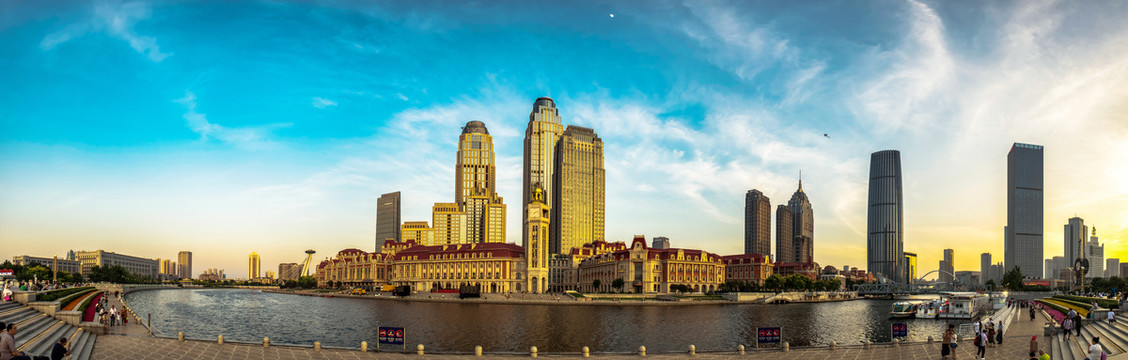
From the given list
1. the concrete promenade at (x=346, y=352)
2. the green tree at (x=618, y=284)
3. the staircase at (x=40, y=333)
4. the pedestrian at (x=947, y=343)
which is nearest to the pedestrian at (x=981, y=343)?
the concrete promenade at (x=346, y=352)

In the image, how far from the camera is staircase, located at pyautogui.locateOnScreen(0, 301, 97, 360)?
122 ft

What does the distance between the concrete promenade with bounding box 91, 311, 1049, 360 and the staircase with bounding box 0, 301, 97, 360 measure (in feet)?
3.17

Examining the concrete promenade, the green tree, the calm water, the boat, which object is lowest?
the green tree

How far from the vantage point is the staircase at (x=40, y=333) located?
3712 cm

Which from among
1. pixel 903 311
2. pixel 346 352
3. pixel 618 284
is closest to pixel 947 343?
pixel 346 352

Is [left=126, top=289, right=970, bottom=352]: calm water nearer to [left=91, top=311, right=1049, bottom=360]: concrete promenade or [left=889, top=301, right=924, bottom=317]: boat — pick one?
[left=889, top=301, right=924, bottom=317]: boat

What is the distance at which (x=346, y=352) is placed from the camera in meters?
43.7

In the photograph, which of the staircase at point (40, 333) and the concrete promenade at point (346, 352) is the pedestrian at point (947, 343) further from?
the staircase at point (40, 333)

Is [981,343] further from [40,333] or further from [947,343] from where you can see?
[40,333]

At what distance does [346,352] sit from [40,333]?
728 inches

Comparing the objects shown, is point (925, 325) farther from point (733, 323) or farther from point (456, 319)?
point (456, 319)

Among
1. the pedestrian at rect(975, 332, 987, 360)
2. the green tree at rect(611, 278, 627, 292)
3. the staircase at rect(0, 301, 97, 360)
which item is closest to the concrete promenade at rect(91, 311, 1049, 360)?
the staircase at rect(0, 301, 97, 360)

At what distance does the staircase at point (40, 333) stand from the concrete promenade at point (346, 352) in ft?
3.17

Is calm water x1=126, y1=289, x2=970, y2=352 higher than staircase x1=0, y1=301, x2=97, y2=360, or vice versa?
staircase x1=0, y1=301, x2=97, y2=360
